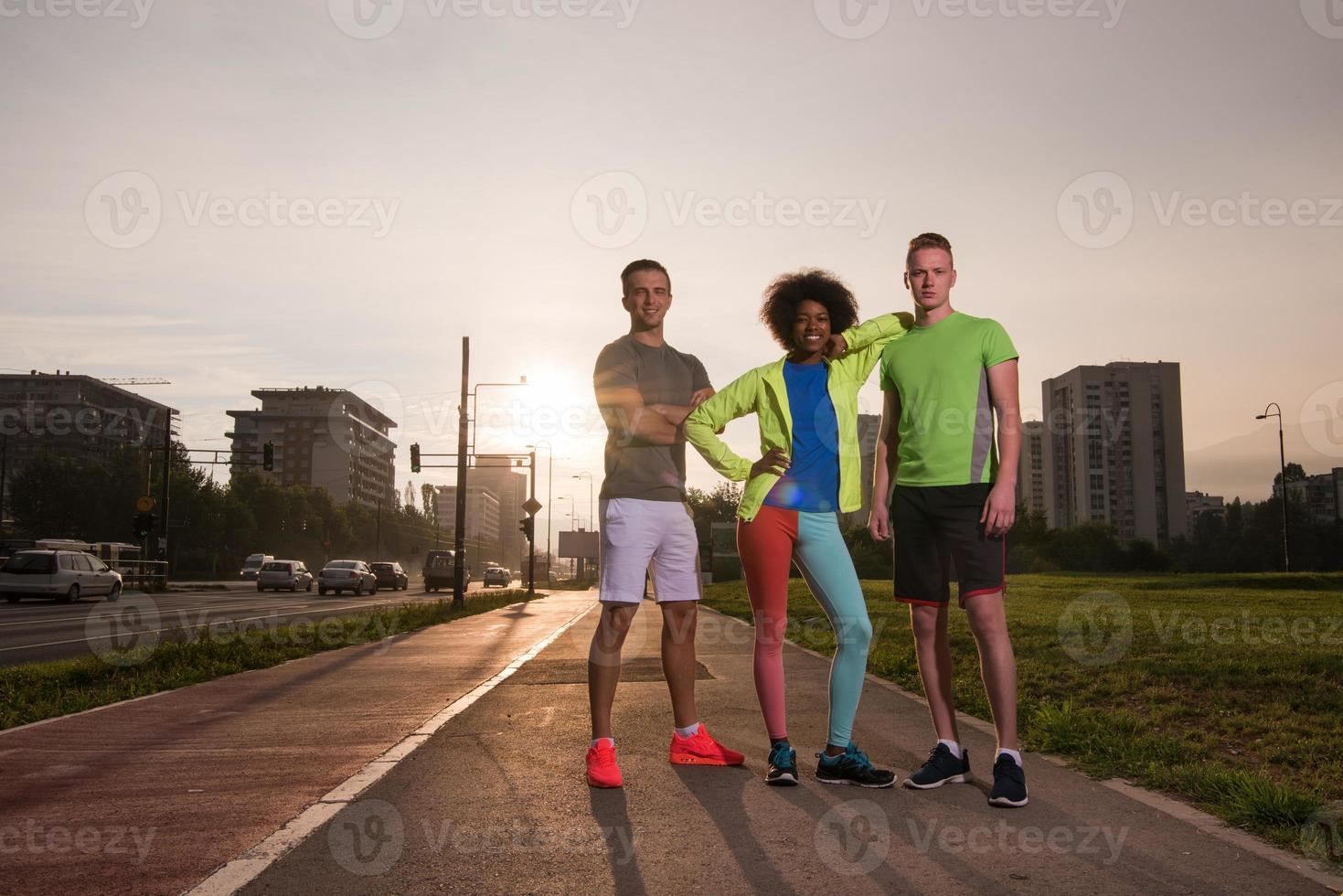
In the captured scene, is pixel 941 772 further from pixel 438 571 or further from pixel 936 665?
pixel 438 571

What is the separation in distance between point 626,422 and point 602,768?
1449 millimetres

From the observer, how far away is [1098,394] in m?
128

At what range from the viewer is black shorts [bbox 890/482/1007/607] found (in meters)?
4.04

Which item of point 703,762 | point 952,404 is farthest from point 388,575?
point 952,404

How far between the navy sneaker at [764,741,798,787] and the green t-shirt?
1.22 metres

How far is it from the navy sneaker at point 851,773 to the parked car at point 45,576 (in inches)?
1186

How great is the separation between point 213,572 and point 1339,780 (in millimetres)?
85428

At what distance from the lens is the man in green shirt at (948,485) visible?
4.05 meters

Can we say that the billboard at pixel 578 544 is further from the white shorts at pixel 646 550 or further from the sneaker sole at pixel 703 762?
the white shorts at pixel 646 550

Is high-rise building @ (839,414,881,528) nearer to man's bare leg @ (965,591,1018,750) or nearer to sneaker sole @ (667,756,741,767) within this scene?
man's bare leg @ (965,591,1018,750)

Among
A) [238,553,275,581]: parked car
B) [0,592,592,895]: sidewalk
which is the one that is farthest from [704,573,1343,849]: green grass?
[238,553,275,581]: parked car

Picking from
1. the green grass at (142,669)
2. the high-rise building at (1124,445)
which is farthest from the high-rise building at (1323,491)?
the green grass at (142,669)

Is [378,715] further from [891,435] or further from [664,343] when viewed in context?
[891,435]

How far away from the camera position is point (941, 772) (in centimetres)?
413
